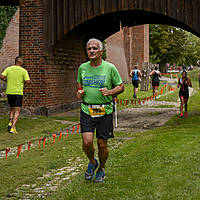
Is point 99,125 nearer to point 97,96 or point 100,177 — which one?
point 97,96

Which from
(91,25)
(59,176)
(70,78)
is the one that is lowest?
(59,176)

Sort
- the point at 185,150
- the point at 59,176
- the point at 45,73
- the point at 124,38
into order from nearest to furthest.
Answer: the point at 59,176 → the point at 185,150 → the point at 45,73 → the point at 124,38

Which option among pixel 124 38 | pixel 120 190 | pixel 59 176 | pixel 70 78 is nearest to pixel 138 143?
pixel 59 176

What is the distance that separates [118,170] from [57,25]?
8710mm

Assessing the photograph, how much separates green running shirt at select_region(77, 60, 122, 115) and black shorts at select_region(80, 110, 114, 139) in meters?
0.08

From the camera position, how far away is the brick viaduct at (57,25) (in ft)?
41.3

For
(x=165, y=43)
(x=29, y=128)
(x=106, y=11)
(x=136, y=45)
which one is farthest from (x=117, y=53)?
(x=29, y=128)

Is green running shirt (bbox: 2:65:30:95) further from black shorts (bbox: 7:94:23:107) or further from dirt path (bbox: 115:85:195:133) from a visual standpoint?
dirt path (bbox: 115:85:195:133)

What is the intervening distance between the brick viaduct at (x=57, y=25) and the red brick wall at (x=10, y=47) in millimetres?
8012

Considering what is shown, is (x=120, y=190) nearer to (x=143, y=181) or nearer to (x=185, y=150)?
→ (x=143, y=181)

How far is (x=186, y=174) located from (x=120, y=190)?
3.59 feet

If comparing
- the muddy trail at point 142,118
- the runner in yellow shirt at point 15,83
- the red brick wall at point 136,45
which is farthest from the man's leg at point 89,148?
the red brick wall at point 136,45

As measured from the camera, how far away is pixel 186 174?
544cm

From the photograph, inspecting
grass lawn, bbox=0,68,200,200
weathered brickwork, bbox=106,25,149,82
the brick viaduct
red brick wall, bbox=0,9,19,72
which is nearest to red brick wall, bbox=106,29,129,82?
weathered brickwork, bbox=106,25,149,82
